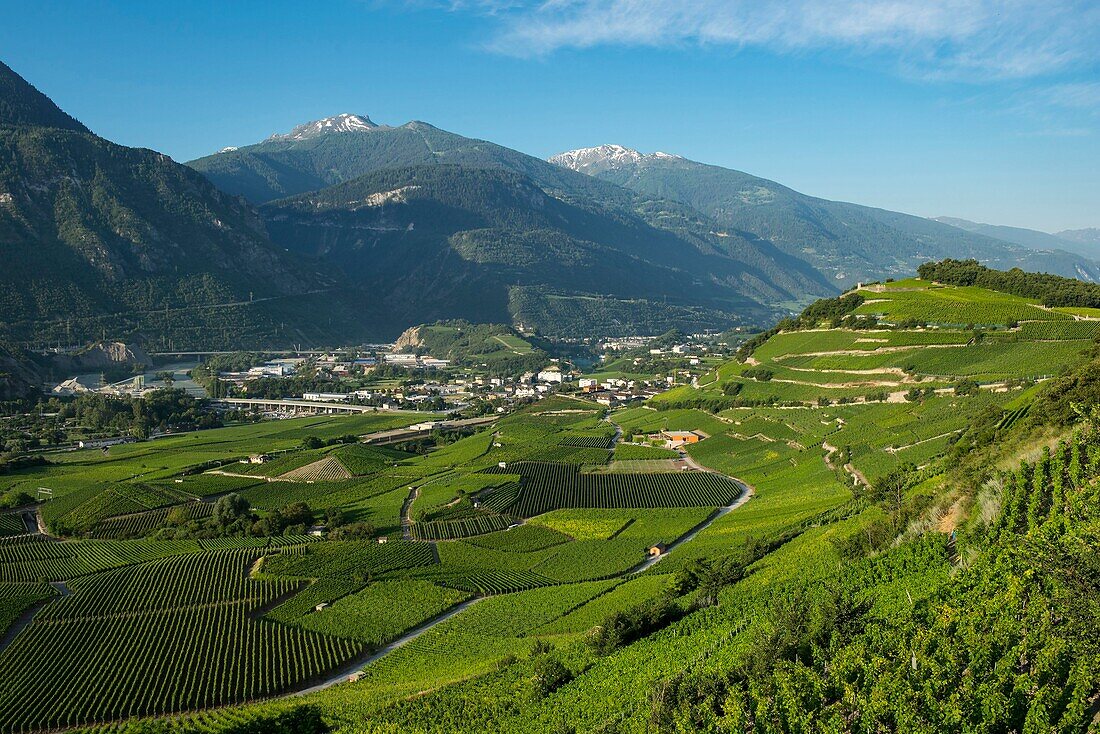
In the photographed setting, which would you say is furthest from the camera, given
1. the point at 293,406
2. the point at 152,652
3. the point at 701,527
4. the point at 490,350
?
the point at 490,350

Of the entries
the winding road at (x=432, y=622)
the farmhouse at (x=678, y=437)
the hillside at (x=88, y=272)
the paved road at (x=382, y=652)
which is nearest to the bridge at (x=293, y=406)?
the hillside at (x=88, y=272)

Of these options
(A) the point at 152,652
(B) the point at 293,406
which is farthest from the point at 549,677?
(B) the point at 293,406

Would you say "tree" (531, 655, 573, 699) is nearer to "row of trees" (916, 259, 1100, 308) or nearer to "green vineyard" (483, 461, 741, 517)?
"green vineyard" (483, 461, 741, 517)

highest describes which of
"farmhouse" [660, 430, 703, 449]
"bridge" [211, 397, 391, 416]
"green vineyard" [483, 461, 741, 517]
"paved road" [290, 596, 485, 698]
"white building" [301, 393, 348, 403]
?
"farmhouse" [660, 430, 703, 449]

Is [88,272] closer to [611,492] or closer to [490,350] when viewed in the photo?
[490,350]

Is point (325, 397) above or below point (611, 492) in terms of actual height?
below

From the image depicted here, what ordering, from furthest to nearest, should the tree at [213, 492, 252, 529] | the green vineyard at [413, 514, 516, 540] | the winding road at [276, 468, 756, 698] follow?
the tree at [213, 492, 252, 529] < the green vineyard at [413, 514, 516, 540] < the winding road at [276, 468, 756, 698]

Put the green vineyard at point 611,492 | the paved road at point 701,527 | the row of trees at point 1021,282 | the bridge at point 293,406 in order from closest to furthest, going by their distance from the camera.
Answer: the paved road at point 701,527, the green vineyard at point 611,492, the row of trees at point 1021,282, the bridge at point 293,406

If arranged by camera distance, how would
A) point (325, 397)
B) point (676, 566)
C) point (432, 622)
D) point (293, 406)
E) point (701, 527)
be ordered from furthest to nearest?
point (325, 397) → point (293, 406) → point (701, 527) → point (676, 566) → point (432, 622)

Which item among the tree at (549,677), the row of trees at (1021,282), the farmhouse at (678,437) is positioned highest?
the row of trees at (1021,282)

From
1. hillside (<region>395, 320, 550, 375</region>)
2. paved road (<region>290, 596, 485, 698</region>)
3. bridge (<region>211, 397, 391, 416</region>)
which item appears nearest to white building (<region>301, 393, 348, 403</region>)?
bridge (<region>211, 397, 391, 416</region>)

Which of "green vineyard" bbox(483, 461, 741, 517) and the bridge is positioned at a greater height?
"green vineyard" bbox(483, 461, 741, 517)

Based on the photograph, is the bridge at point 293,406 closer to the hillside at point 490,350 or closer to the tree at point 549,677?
the hillside at point 490,350
